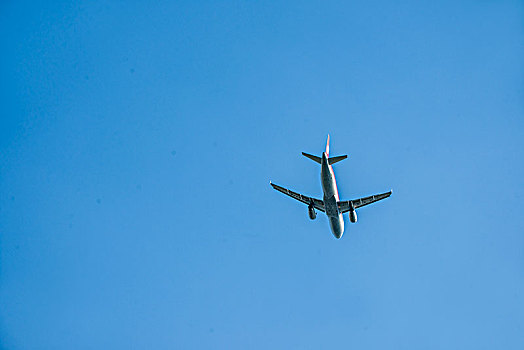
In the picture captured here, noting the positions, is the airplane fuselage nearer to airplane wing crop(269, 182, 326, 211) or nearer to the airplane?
the airplane

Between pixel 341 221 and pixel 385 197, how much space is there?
7.98 m

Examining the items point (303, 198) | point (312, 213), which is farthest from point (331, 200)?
point (303, 198)

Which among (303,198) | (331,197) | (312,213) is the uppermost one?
(303,198)

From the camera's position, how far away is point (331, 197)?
6438 cm

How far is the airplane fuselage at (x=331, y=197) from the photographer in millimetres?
60438

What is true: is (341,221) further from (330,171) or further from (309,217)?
(330,171)

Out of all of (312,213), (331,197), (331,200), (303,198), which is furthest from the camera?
(303,198)

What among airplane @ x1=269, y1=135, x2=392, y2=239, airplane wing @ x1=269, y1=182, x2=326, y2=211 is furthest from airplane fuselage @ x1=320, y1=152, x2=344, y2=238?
airplane wing @ x1=269, y1=182, x2=326, y2=211

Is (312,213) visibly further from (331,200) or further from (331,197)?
(331,197)

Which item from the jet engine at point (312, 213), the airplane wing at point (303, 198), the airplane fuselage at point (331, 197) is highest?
the airplane wing at point (303, 198)

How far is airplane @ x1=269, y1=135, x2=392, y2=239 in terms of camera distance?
60.6 m

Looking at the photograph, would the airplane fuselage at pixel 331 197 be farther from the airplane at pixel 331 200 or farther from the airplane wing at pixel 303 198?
the airplane wing at pixel 303 198

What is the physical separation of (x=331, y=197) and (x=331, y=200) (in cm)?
82

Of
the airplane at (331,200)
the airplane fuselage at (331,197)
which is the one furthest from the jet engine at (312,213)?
the airplane fuselage at (331,197)
